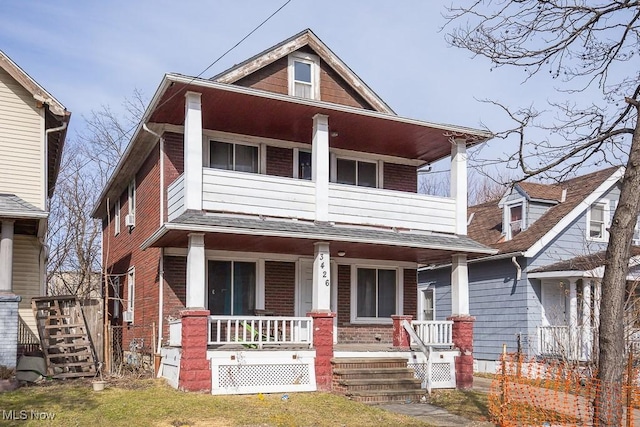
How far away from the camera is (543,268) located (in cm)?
2136

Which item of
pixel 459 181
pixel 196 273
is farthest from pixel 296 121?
pixel 196 273

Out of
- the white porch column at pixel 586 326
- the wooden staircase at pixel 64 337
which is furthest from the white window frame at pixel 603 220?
the wooden staircase at pixel 64 337

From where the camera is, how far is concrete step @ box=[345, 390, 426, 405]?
1439cm

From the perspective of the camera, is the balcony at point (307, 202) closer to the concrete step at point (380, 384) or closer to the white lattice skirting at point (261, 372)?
the white lattice skirting at point (261, 372)

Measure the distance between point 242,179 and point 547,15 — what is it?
729 centimetres

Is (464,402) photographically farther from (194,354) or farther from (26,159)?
(26,159)

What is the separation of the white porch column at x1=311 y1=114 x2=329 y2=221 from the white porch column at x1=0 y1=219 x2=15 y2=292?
6.72 metres

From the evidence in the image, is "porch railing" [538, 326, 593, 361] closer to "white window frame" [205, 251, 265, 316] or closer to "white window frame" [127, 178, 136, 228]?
"white window frame" [205, 251, 265, 316]

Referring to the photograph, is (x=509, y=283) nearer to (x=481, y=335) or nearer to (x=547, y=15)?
(x=481, y=335)

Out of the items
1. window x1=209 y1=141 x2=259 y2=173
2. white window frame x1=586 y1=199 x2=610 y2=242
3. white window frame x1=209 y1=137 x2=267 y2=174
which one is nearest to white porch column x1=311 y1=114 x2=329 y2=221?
white window frame x1=209 y1=137 x2=267 y2=174

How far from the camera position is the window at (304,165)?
60.6ft

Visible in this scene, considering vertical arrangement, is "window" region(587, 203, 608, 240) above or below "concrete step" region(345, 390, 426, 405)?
above

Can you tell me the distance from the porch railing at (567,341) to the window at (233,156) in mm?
9223

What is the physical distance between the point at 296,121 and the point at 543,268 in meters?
9.64
